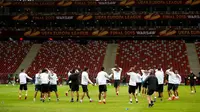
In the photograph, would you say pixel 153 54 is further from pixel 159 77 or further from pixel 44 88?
pixel 44 88

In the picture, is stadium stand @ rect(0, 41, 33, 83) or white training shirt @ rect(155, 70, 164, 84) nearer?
white training shirt @ rect(155, 70, 164, 84)

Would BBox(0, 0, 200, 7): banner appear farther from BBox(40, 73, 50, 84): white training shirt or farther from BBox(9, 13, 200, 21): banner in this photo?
BBox(40, 73, 50, 84): white training shirt

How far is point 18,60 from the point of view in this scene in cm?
8206

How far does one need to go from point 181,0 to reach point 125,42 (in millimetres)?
14624

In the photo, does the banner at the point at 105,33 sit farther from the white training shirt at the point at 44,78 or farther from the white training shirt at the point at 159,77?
the white training shirt at the point at 44,78

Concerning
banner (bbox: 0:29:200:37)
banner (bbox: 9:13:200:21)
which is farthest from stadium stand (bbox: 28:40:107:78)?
banner (bbox: 9:13:200:21)

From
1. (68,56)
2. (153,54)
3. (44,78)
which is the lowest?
(44,78)

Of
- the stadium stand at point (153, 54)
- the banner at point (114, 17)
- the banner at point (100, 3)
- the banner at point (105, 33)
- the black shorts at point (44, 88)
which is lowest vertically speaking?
the black shorts at point (44, 88)

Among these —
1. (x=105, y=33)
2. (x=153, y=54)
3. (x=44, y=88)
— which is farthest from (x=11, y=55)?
(x=44, y=88)

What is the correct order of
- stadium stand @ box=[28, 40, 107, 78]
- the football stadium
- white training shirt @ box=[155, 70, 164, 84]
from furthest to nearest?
the football stadium → stadium stand @ box=[28, 40, 107, 78] → white training shirt @ box=[155, 70, 164, 84]

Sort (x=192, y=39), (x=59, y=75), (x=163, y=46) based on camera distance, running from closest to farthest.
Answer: (x=59, y=75), (x=163, y=46), (x=192, y=39)

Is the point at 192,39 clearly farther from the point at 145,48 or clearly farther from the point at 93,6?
the point at 93,6

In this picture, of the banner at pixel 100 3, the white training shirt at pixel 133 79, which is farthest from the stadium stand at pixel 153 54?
the white training shirt at pixel 133 79

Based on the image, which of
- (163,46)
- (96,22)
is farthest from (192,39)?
(96,22)
